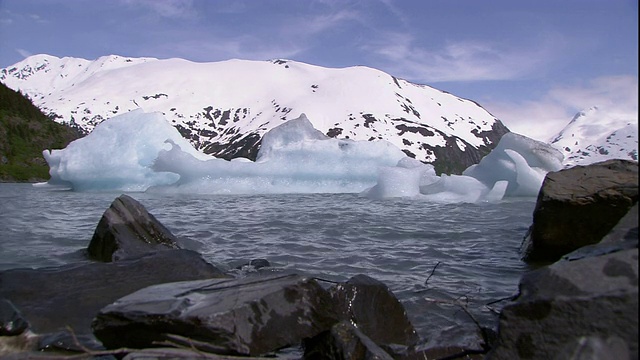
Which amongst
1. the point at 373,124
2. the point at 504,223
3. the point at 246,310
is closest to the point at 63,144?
the point at 373,124

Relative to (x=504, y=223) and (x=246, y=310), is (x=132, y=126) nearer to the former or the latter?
(x=504, y=223)

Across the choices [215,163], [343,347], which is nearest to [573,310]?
[343,347]

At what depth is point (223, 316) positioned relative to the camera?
124 inches

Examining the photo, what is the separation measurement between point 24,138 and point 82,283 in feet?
306

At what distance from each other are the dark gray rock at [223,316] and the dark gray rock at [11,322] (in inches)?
41.4

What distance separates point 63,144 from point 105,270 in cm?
9530

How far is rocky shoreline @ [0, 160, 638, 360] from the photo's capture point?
6.74 ft

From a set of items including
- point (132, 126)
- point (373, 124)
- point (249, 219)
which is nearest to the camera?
point (249, 219)

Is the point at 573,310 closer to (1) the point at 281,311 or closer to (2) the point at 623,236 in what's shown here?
(2) the point at 623,236

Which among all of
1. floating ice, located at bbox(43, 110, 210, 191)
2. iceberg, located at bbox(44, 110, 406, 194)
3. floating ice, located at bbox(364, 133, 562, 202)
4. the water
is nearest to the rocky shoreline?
the water

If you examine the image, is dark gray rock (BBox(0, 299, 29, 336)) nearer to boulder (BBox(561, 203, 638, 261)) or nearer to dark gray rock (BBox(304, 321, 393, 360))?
dark gray rock (BBox(304, 321, 393, 360))

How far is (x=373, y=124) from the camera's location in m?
148

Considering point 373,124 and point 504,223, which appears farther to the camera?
point 373,124

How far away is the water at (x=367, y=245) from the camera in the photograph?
230 inches
